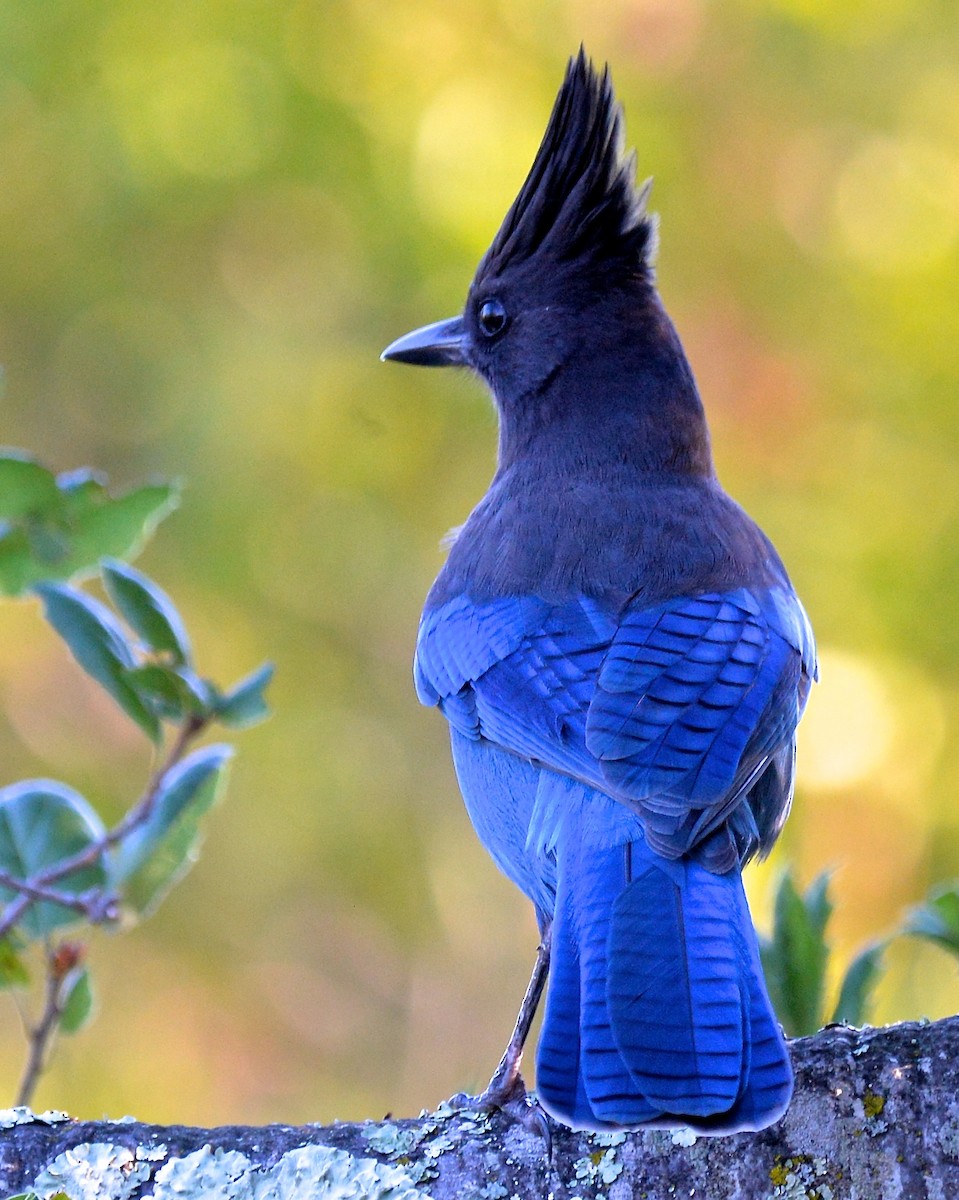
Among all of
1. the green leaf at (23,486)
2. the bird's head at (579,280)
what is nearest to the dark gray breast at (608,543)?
the bird's head at (579,280)

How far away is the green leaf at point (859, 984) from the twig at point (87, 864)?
3.03 ft

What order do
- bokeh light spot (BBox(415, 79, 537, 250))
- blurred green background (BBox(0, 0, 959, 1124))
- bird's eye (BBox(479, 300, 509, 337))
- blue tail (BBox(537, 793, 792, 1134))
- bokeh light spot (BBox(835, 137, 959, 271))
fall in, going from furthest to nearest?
bokeh light spot (BBox(835, 137, 959, 271)), blurred green background (BBox(0, 0, 959, 1124)), bokeh light spot (BBox(415, 79, 537, 250)), bird's eye (BBox(479, 300, 509, 337)), blue tail (BBox(537, 793, 792, 1134))

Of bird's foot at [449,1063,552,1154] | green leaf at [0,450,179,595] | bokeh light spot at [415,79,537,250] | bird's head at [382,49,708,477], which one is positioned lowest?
bird's foot at [449,1063,552,1154]

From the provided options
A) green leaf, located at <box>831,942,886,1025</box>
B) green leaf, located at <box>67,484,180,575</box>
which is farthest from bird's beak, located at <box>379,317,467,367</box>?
green leaf, located at <box>831,942,886,1025</box>

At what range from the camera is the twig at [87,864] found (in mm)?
2203

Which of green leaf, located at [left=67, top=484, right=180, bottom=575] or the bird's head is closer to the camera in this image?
green leaf, located at [left=67, top=484, right=180, bottom=575]

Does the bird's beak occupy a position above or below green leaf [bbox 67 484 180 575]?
above

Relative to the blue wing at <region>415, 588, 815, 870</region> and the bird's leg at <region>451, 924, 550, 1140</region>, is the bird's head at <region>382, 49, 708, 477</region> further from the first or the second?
the bird's leg at <region>451, 924, 550, 1140</region>

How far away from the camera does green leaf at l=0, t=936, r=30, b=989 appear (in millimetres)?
2336

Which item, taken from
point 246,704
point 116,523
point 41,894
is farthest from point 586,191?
point 41,894

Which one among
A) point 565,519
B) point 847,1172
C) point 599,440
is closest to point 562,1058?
point 847,1172

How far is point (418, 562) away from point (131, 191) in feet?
4.47

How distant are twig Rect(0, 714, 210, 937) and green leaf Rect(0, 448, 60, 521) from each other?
37 centimetres

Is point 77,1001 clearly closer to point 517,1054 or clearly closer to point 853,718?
point 517,1054
